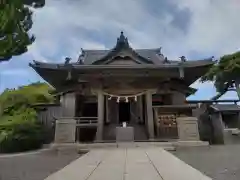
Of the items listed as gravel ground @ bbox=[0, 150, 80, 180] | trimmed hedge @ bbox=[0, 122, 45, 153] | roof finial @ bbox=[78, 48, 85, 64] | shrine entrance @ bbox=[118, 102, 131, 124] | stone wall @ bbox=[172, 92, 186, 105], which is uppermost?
roof finial @ bbox=[78, 48, 85, 64]

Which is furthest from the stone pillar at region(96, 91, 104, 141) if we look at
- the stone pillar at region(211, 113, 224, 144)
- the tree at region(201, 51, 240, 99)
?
the tree at region(201, 51, 240, 99)

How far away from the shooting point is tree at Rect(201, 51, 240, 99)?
27500 millimetres

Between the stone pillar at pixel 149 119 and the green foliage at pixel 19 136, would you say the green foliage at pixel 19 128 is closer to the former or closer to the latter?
the green foliage at pixel 19 136

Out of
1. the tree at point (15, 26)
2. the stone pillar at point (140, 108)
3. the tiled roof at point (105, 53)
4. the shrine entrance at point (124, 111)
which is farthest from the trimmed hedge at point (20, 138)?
the tree at point (15, 26)

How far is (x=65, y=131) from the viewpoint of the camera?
33.1 ft

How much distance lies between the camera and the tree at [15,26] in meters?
5.22

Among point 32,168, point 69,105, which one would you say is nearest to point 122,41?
point 69,105

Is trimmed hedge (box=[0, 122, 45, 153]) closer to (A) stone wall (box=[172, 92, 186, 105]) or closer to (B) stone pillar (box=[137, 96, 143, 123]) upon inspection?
(B) stone pillar (box=[137, 96, 143, 123])

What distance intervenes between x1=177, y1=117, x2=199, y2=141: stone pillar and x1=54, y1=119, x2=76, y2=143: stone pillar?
4.35 metres

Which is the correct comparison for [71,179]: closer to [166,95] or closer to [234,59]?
[166,95]

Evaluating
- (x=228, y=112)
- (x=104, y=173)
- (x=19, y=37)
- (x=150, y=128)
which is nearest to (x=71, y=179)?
(x=104, y=173)

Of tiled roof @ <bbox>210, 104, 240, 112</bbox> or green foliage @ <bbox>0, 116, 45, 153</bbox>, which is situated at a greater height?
tiled roof @ <bbox>210, 104, 240, 112</bbox>

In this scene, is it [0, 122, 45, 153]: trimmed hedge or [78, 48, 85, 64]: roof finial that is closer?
[0, 122, 45, 153]: trimmed hedge

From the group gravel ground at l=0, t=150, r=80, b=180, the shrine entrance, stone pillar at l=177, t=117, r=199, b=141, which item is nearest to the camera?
gravel ground at l=0, t=150, r=80, b=180
